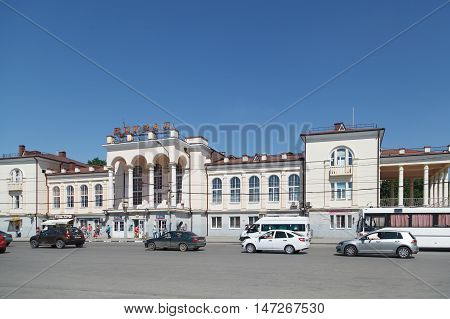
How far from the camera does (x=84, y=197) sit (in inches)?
2085

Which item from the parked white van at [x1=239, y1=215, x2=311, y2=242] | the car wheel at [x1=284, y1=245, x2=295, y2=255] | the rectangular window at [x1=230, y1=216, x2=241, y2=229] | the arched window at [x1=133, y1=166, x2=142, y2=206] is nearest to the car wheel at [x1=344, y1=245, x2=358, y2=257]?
the car wheel at [x1=284, y1=245, x2=295, y2=255]

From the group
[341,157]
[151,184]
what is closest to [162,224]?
[151,184]

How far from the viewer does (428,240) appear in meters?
28.1

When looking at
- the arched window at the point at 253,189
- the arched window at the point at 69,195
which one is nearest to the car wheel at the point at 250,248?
the arched window at the point at 253,189

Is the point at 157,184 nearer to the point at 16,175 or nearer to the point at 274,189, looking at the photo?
the point at 274,189

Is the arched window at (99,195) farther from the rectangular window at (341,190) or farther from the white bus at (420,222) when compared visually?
the white bus at (420,222)

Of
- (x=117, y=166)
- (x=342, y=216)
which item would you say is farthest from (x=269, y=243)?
(x=117, y=166)

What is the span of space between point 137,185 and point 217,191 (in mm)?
10647

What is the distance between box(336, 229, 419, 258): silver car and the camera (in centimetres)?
2197

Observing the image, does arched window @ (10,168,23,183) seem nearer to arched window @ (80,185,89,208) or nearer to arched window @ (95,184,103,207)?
arched window @ (80,185,89,208)

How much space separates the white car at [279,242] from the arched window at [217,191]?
2298 centimetres

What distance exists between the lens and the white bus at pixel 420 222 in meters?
27.9

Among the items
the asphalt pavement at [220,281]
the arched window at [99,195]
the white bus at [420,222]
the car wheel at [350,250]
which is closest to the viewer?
the asphalt pavement at [220,281]
